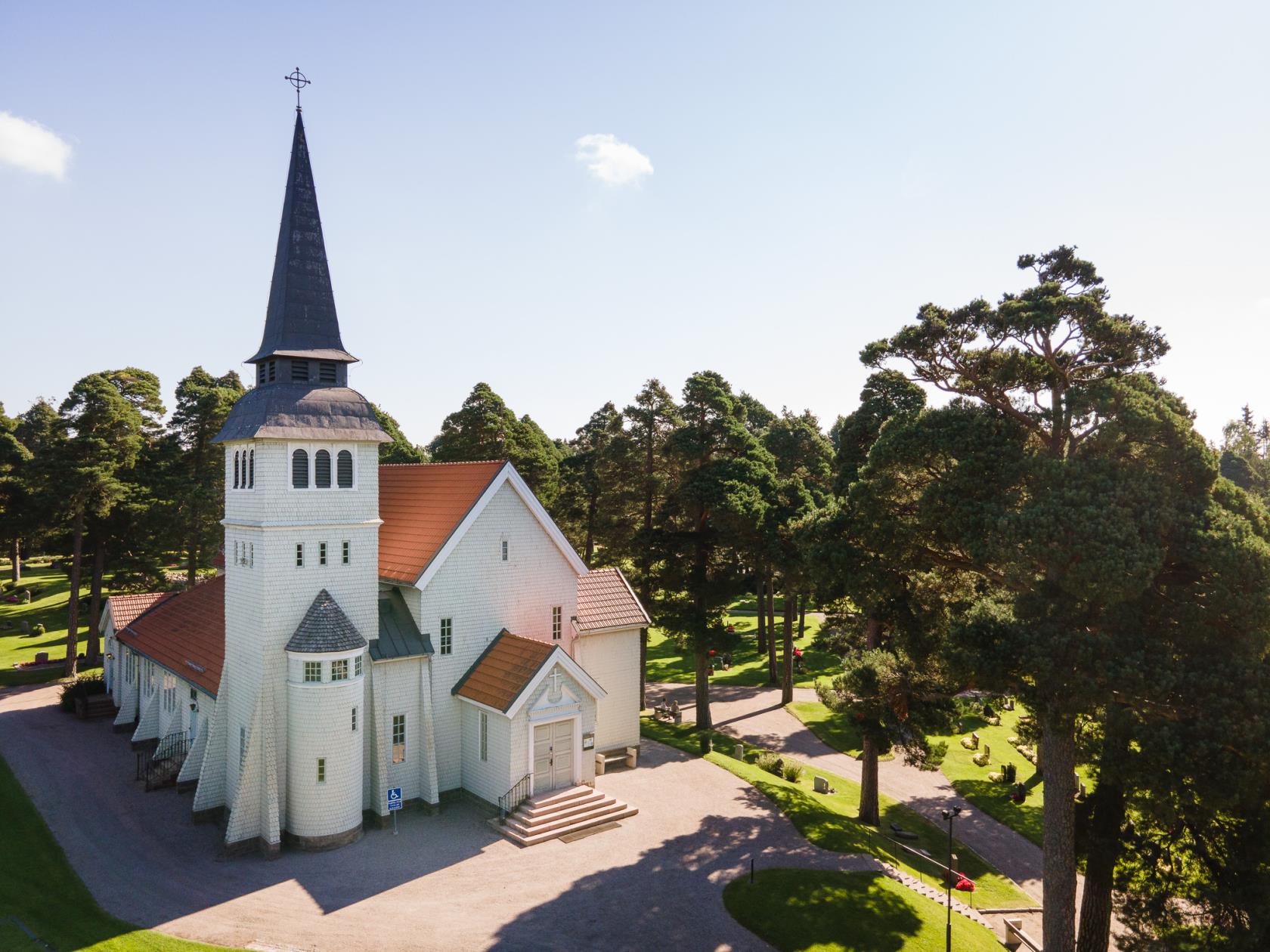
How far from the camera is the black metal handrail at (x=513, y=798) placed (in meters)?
21.2

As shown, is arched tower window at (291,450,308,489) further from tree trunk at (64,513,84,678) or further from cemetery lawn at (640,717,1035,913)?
tree trunk at (64,513,84,678)

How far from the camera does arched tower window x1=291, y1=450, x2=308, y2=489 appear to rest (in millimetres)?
20750

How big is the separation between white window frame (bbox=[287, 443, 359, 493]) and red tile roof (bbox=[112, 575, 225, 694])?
246 inches

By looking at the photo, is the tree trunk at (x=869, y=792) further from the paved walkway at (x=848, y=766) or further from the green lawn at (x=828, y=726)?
the green lawn at (x=828, y=726)

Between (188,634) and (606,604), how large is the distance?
47.1 ft

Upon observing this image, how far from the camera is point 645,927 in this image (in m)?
16.4

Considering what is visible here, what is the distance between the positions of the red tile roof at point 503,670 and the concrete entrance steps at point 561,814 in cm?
290

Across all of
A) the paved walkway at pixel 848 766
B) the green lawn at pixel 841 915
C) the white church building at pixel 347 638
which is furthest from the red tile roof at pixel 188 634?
the paved walkway at pixel 848 766

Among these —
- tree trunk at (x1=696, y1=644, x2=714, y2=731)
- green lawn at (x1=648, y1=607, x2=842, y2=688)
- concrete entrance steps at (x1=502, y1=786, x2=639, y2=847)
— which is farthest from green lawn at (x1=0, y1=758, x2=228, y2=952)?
green lawn at (x1=648, y1=607, x2=842, y2=688)

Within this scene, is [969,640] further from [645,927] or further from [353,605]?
[353,605]

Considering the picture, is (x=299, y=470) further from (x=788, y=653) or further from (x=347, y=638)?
(x=788, y=653)

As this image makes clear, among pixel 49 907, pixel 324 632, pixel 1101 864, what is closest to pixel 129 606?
pixel 324 632

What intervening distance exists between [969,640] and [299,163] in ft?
69.4

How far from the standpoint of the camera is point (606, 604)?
27922mm
